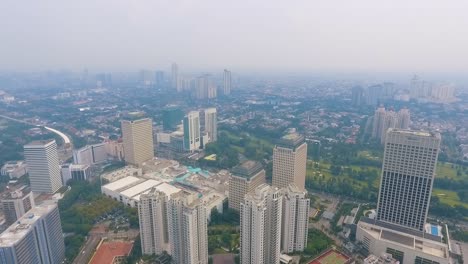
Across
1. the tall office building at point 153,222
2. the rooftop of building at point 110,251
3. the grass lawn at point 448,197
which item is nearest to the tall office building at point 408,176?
the grass lawn at point 448,197

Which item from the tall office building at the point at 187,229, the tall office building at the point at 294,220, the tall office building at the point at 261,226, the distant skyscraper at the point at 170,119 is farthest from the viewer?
the distant skyscraper at the point at 170,119

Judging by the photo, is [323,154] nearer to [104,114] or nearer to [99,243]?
[99,243]

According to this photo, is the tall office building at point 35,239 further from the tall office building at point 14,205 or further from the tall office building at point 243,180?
the tall office building at point 243,180

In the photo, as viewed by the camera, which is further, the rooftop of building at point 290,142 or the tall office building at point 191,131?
the tall office building at point 191,131

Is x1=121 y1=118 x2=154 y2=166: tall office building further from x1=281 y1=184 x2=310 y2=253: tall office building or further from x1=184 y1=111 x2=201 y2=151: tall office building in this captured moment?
x1=281 y1=184 x2=310 y2=253: tall office building

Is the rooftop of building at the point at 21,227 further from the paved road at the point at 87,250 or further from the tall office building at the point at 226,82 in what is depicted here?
the tall office building at the point at 226,82

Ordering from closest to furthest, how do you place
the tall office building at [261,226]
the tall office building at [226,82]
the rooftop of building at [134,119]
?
the tall office building at [261,226] < the rooftop of building at [134,119] < the tall office building at [226,82]

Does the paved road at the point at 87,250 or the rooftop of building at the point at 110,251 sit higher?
the rooftop of building at the point at 110,251

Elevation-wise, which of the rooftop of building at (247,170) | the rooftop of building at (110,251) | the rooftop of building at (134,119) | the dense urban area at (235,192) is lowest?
the rooftop of building at (110,251)

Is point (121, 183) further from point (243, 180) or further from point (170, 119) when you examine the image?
point (170, 119)
